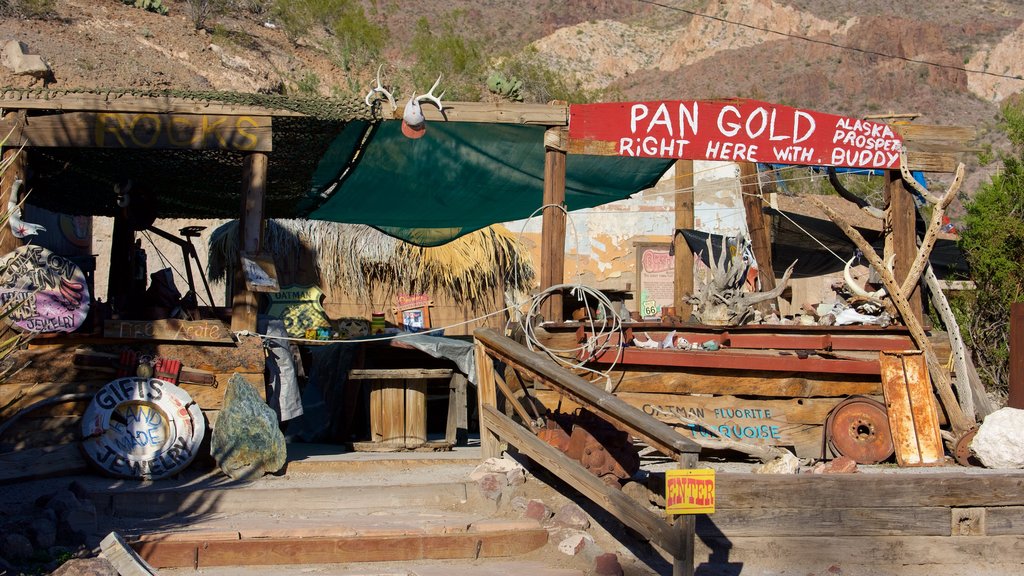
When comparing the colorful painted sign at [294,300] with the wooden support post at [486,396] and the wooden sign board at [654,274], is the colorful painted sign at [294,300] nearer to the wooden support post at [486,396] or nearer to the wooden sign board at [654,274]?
the wooden sign board at [654,274]

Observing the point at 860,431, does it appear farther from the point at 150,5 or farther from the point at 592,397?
the point at 150,5

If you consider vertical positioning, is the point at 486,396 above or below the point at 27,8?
below

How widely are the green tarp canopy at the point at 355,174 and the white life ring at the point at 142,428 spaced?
2192 mm

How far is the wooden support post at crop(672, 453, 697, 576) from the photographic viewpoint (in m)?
5.04

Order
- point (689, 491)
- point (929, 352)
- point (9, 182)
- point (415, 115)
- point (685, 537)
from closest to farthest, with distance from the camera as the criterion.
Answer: point (689, 491)
point (685, 537)
point (9, 182)
point (415, 115)
point (929, 352)

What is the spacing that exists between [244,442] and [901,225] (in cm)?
660

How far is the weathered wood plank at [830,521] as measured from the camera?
21.8ft

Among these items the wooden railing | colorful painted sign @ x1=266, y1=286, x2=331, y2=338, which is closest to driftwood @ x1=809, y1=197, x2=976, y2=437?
the wooden railing

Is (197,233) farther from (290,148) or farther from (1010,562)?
(1010,562)

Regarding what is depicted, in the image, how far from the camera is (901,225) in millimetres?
9789

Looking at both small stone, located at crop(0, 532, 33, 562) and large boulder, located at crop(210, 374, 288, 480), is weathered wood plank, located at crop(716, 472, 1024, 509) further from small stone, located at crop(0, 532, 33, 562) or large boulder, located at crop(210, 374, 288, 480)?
small stone, located at crop(0, 532, 33, 562)

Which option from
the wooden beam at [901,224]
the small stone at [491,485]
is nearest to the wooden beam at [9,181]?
the small stone at [491,485]

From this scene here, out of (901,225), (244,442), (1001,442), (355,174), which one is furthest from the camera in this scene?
(355,174)

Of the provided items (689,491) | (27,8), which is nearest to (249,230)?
(689,491)
